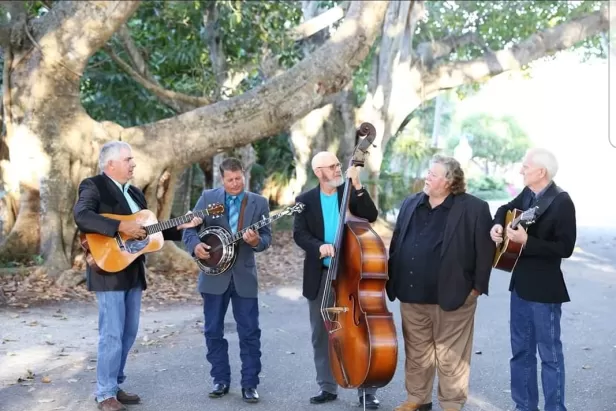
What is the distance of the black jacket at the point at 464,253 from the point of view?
5797mm

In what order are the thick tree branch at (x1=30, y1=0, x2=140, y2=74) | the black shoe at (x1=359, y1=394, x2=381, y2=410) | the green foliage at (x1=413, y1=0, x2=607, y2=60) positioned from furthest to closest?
the green foliage at (x1=413, y1=0, x2=607, y2=60) < the thick tree branch at (x1=30, y1=0, x2=140, y2=74) < the black shoe at (x1=359, y1=394, x2=381, y2=410)

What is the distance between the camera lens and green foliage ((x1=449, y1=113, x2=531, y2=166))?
74.9 meters

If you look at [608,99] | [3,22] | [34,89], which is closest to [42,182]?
[34,89]

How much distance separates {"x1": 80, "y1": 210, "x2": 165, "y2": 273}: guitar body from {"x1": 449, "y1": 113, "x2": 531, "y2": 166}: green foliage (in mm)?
70433

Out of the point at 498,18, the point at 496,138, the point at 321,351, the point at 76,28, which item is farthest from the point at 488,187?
the point at 321,351

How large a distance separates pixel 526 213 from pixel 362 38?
→ 8.53 m

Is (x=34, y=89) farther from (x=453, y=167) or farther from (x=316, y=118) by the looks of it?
(x=316, y=118)

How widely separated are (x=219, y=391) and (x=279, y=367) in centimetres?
119

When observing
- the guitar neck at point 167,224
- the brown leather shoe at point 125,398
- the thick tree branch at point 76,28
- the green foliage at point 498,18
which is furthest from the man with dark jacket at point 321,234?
the green foliage at point 498,18

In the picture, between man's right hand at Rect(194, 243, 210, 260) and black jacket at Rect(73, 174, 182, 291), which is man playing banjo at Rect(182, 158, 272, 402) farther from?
black jacket at Rect(73, 174, 182, 291)

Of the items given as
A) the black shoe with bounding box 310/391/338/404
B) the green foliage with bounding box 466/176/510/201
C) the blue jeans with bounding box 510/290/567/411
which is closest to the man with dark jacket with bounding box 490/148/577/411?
the blue jeans with bounding box 510/290/567/411

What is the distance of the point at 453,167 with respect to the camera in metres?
5.95

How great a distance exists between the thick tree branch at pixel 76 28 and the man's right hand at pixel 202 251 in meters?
6.57

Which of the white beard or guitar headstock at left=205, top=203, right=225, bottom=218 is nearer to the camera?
guitar headstock at left=205, top=203, right=225, bottom=218
